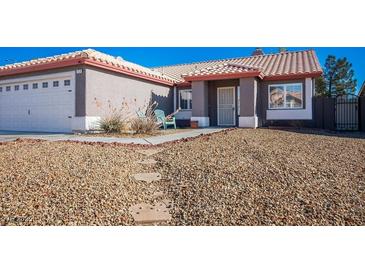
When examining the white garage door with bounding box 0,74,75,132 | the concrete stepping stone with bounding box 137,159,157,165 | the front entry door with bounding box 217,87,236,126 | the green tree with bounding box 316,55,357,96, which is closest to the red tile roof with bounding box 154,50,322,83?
the front entry door with bounding box 217,87,236,126

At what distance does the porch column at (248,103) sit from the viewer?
14.2m

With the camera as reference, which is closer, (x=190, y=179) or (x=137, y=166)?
(x=190, y=179)

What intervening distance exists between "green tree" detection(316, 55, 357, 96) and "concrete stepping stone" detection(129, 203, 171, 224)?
2963cm

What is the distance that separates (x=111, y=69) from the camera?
43.4 feet

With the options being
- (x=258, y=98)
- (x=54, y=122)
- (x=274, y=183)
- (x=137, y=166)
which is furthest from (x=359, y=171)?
(x=54, y=122)

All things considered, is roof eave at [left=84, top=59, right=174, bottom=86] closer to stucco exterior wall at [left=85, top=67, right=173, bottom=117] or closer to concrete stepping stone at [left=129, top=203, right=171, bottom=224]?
stucco exterior wall at [left=85, top=67, right=173, bottom=117]

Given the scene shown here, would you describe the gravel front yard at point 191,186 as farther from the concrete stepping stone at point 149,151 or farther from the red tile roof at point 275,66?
the red tile roof at point 275,66

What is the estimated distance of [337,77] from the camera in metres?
29.4

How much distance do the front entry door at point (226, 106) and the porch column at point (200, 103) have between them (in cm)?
102

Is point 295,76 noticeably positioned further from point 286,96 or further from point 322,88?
point 322,88

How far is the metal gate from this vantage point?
15.6 meters

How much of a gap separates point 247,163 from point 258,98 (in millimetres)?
10543

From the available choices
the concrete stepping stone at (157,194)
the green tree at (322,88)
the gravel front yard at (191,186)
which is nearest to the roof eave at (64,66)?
the gravel front yard at (191,186)
